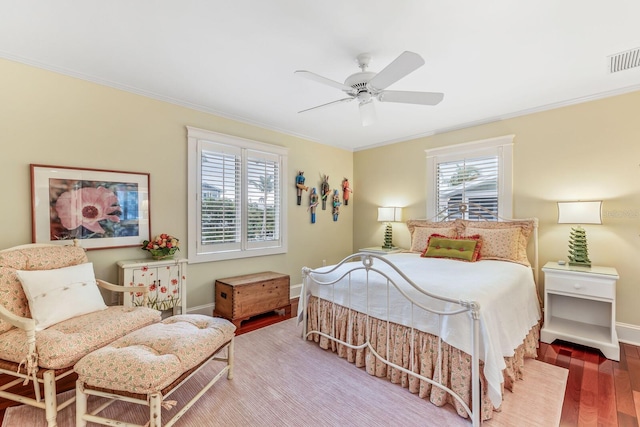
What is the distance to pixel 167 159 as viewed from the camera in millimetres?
3344

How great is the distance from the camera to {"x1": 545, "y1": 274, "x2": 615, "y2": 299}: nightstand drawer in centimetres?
271

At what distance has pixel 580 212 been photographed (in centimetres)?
302

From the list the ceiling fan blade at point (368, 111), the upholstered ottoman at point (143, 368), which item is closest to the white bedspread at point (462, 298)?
the upholstered ottoman at point (143, 368)

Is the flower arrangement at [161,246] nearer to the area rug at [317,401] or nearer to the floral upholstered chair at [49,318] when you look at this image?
the floral upholstered chair at [49,318]

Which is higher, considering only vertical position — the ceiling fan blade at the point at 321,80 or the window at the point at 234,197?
the ceiling fan blade at the point at 321,80

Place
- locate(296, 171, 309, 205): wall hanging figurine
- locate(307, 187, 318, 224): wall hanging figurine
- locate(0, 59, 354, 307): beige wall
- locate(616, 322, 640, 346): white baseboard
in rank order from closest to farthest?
locate(0, 59, 354, 307): beige wall, locate(616, 322, 640, 346): white baseboard, locate(296, 171, 309, 205): wall hanging figurine, locate(307, 187, 318, 224): wall hanging figurine

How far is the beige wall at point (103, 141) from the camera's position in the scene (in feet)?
8.15

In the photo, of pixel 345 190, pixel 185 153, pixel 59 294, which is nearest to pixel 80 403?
pixel 59 294

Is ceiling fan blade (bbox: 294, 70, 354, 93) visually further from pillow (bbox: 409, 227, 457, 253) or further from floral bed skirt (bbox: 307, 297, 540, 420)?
pillow (bbox: 409, 227, 457, 253)

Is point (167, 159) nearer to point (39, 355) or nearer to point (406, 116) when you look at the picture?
point (39, 355)

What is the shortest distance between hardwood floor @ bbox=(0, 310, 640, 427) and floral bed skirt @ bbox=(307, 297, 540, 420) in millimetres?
283

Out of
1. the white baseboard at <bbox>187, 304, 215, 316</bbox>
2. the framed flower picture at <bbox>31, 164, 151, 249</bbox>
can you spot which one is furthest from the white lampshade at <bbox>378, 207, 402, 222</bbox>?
the framed flower picture at <bbox>31, 164, 151, 249</bbox>

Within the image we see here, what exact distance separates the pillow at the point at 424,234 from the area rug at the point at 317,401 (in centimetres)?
171

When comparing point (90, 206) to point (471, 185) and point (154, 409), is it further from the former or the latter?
point (471, 185)
